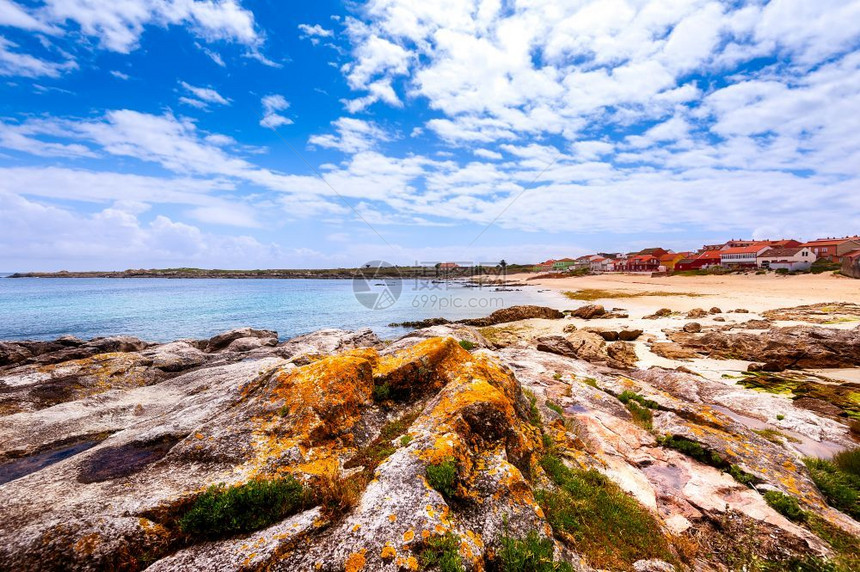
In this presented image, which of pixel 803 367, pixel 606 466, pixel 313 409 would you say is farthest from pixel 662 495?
pixel 803 367

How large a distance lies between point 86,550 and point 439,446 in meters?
5.09

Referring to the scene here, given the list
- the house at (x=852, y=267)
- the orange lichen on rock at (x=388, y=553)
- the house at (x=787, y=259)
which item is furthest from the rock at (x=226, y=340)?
the house at (x=787, y=259)

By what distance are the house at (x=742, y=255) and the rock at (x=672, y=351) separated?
431ft

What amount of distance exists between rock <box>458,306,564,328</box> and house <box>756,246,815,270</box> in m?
103

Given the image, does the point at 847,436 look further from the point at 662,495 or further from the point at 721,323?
the point at 721,323

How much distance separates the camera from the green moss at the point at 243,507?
16.9 ft

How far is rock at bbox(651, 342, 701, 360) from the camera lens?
2227 centimetres

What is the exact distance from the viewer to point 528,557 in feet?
16.4

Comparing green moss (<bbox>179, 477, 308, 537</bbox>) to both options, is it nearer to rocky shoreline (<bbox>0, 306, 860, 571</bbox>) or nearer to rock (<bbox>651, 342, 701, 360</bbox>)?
rocky shoreline (<bbox>0, 306, 860, 571</bbox>)

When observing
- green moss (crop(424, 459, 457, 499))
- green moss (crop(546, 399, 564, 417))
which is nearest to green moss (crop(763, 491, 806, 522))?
green moss (crop(546, 399, 564, 417))

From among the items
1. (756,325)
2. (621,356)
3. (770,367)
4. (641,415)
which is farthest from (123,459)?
(756,325)

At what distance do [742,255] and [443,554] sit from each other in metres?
171

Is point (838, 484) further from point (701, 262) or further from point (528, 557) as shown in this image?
point (701, 262)

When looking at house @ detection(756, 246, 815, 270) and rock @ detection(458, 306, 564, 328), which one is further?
house @ detection(756, 246, 815, 270)
